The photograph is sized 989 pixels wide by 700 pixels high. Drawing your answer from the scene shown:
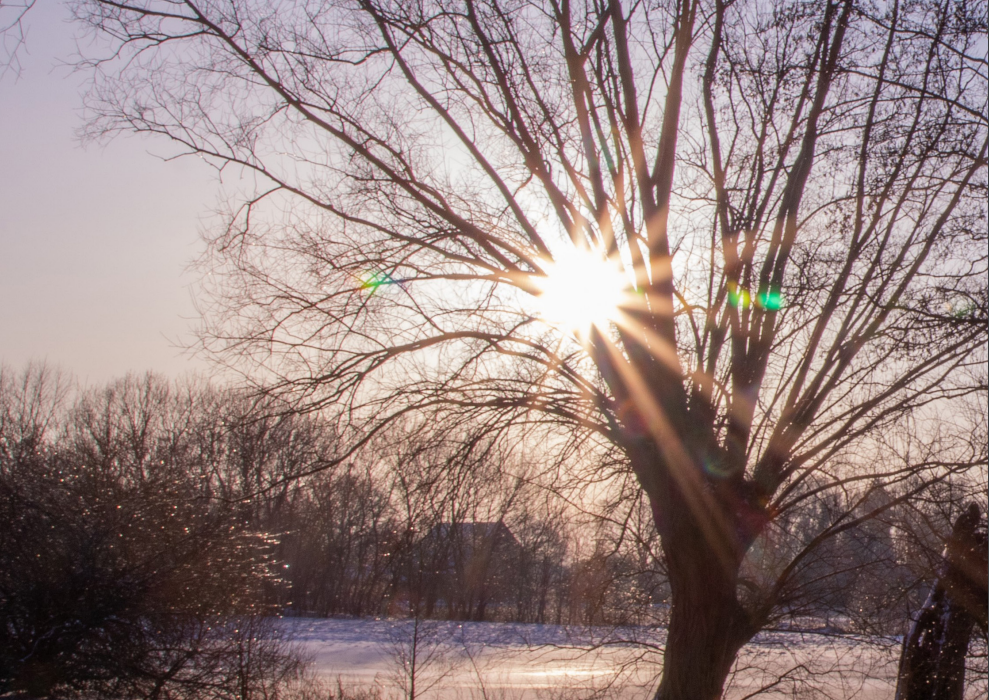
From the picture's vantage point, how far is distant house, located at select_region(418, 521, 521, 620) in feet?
24.3

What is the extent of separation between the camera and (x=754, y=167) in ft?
26.7

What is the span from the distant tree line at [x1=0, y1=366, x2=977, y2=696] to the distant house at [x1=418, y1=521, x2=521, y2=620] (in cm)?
7

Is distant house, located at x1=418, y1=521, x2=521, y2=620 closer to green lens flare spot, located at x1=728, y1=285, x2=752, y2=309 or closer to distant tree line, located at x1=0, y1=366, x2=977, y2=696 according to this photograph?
distant tree line, located at x1=0, y1=366, x2=977, y2=696

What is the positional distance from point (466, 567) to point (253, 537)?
6281 mm

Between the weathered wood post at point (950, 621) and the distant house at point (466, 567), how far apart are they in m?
4.81

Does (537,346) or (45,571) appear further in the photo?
(45,571)

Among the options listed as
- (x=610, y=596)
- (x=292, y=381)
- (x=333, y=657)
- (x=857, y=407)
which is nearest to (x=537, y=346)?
(x=292, y=381)

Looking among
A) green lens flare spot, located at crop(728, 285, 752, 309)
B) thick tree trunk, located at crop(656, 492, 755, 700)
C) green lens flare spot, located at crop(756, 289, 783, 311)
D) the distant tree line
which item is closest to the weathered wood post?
the distant tree line

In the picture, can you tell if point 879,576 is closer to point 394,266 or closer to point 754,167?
point 754,167

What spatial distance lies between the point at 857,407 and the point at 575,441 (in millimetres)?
2669

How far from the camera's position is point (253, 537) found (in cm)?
1145

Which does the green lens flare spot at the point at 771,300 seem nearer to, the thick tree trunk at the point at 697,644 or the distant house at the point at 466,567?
the thick tree trunk at the point at 697,644

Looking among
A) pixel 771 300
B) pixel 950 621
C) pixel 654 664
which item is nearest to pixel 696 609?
pixel 771 300

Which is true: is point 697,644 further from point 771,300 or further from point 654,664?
point 771,300
